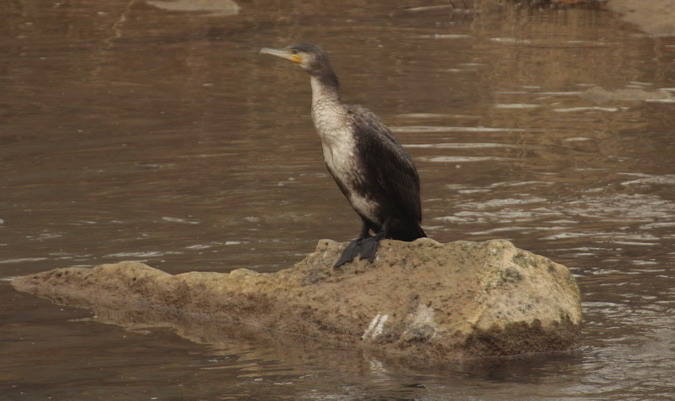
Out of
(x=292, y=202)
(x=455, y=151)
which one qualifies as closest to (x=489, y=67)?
(x=455, y=151)

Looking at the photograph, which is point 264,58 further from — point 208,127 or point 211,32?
point 208,127

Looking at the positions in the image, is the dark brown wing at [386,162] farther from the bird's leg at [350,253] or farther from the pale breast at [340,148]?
the bird's leg at [350,253]

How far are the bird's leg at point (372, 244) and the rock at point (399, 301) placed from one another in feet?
0.16

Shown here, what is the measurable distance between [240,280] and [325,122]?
3.03 feet

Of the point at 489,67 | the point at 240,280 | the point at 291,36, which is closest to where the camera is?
the point at 240,280

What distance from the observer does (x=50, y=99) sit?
42.3 ft

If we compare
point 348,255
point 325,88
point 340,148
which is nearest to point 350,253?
point 348,255

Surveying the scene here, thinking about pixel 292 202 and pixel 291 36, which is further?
pixel 291 36

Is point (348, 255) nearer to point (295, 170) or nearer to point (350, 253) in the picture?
point (350, 253)

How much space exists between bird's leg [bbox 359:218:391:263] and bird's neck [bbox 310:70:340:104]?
64 centimetres

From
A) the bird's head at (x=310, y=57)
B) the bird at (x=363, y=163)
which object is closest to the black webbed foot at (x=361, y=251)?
the bird at (x=363, y=163)

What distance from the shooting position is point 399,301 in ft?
18.9

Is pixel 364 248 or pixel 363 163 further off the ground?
pixel 363 163

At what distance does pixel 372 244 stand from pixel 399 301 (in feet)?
1.20
